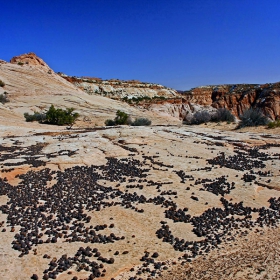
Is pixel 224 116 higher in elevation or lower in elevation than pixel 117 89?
lower

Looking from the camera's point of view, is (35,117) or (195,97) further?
(195,97)

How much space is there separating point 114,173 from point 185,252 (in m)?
4.88

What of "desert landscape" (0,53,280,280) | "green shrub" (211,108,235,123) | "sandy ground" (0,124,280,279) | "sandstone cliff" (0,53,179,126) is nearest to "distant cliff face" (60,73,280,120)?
"sandstone cliff" (0,53,179,126)

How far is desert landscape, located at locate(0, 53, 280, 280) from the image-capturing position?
508 centimetres

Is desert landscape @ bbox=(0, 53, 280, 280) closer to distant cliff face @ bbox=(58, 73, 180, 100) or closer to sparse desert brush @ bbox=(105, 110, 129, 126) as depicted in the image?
sparse desert brush @ bbox=(105, 110, 129, 126)

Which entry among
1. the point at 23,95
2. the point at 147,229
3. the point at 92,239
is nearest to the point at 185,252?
the point at 147,229

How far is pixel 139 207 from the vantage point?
7523 millimetres

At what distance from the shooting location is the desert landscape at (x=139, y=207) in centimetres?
508

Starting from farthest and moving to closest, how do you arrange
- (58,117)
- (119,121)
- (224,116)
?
1. (224,116)
2. (119,121)
3. (58,117)

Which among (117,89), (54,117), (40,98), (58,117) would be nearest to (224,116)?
(58,117)

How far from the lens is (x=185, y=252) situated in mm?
5547

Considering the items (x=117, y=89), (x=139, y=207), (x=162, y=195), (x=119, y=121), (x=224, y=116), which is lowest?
(x=139, y=207)

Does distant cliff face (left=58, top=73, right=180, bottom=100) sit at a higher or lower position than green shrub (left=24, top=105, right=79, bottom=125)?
higher

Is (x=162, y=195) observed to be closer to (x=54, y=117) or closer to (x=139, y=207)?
(x=139, y=207)
